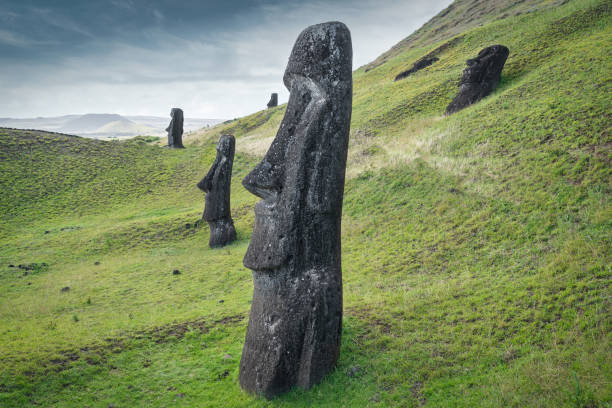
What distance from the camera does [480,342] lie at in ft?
22.1

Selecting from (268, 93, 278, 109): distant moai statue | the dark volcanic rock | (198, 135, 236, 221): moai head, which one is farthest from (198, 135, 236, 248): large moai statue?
(268, 93, 278, 109): distant moai statue

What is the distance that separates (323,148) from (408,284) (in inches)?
234

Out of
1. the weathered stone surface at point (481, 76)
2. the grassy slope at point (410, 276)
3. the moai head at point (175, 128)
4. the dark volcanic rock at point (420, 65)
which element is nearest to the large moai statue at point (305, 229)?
the grassy slope at point (410, 276)

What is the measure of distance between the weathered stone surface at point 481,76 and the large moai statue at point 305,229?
20941 mm

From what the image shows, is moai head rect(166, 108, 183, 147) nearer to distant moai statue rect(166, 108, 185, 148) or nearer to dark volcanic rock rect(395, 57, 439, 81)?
distant moai statue rect(166, 108, 185, 148)

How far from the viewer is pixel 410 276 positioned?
10961 millimetres

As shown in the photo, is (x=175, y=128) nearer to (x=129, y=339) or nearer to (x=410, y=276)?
(x=129, y=339)

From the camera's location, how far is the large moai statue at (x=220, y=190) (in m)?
17.9

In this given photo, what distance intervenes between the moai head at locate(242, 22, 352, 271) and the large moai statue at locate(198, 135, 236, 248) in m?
11.9

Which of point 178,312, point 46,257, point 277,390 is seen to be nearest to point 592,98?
point 277,390

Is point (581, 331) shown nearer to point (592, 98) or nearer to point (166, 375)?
point (166, 375)

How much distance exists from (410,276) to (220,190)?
1062 centimetres

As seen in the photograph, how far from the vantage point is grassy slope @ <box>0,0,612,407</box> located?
6168mm

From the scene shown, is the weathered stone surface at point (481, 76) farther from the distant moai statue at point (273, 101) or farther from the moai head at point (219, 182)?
the distant moai statue at point (273, 101)
